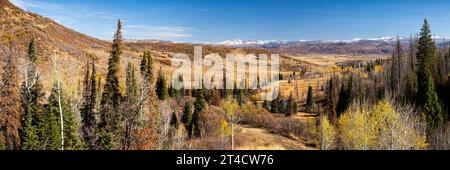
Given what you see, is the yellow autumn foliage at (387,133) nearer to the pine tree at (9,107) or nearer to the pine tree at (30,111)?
the pine tree at (9,107)

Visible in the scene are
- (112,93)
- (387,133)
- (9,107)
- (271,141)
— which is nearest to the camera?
(9,107)

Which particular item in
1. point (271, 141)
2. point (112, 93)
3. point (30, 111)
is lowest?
point (271, 141)

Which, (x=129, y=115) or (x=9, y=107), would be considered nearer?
(x=9, y=107)

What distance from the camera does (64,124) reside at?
35.3 meters

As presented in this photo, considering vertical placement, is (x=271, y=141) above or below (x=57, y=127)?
below

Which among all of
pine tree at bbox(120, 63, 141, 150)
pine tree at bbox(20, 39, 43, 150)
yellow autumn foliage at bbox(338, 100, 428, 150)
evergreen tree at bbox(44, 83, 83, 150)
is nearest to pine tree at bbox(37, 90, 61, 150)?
evergreen tree at bbox(44, 83, 83, 150)

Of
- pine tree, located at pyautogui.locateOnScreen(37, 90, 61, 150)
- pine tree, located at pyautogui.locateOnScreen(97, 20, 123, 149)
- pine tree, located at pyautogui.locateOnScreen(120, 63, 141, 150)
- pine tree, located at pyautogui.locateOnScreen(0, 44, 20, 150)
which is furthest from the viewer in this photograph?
pine tree, located at pyautogui.locateOnScreen(97, 20, 123, 149)

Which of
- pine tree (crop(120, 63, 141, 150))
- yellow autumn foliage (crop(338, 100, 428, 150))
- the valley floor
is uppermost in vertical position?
pine tree (crop(120, 63, 141, 150))

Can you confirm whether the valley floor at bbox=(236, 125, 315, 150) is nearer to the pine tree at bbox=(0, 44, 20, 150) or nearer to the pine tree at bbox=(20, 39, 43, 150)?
the pine tree at bbox=(20, 39, 43, 150)

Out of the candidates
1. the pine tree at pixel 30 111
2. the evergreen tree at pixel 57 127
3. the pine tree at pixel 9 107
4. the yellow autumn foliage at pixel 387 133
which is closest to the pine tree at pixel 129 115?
the evergreen tree at pixel 57 127

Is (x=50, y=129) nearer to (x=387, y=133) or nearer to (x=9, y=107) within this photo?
(x=9, y=107)

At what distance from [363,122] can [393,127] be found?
8.48 metres

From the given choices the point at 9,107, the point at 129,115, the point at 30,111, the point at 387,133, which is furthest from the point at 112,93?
the point at 387,133
